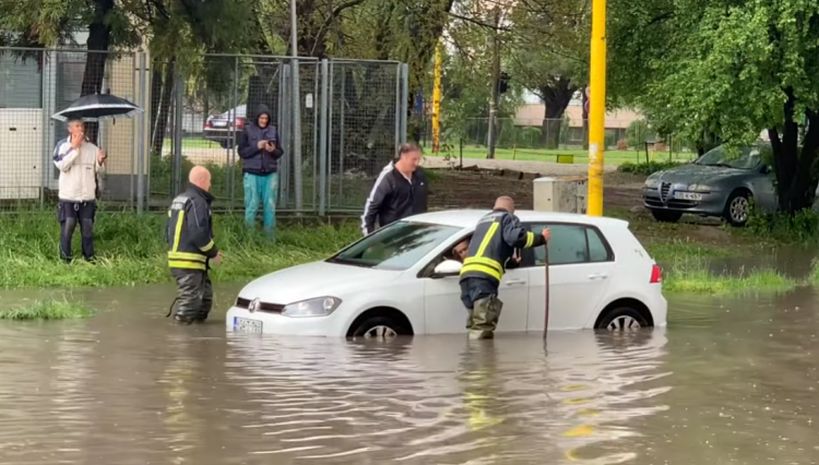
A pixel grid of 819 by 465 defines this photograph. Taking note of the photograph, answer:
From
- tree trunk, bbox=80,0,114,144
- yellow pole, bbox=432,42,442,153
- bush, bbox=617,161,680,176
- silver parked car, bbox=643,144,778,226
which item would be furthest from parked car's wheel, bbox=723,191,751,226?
bush, bbox=617,161,680,176

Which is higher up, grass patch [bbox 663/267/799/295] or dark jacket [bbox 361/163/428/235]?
dark jacket [bbox 361/163/428/235]

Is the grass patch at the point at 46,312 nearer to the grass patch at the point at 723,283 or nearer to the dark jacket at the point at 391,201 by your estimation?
the dark jacket at the point at 391,201

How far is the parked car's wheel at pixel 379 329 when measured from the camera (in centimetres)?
1139

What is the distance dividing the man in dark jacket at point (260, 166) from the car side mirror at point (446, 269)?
710 cm

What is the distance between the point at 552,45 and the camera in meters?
27.4

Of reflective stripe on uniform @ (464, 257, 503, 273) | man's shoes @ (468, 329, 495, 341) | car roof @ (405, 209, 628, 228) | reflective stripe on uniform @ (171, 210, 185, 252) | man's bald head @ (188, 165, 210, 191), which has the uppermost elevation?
man's bald head @ (188, 165, 210, 191)

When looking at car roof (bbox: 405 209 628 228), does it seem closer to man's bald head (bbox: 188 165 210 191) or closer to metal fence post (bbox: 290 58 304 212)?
man's bald head (bbox: 188 165 210 191)

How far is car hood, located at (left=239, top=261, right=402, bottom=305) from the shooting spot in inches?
447

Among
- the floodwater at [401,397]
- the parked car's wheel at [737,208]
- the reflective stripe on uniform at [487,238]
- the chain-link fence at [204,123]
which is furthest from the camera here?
the parked car's wheel at [737,208]

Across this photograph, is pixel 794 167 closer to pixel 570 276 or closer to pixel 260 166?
pixel 260 166

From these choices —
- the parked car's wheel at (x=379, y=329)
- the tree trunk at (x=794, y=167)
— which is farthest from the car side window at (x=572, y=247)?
the tree trunk at (x=794, y=167)

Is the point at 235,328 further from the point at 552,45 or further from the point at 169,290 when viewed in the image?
the point at 552,45

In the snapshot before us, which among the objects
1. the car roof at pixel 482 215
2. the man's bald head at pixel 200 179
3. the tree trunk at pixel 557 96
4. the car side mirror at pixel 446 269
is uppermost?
the tree trunk at pixel 557 96

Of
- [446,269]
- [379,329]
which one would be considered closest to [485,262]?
[446,269]
